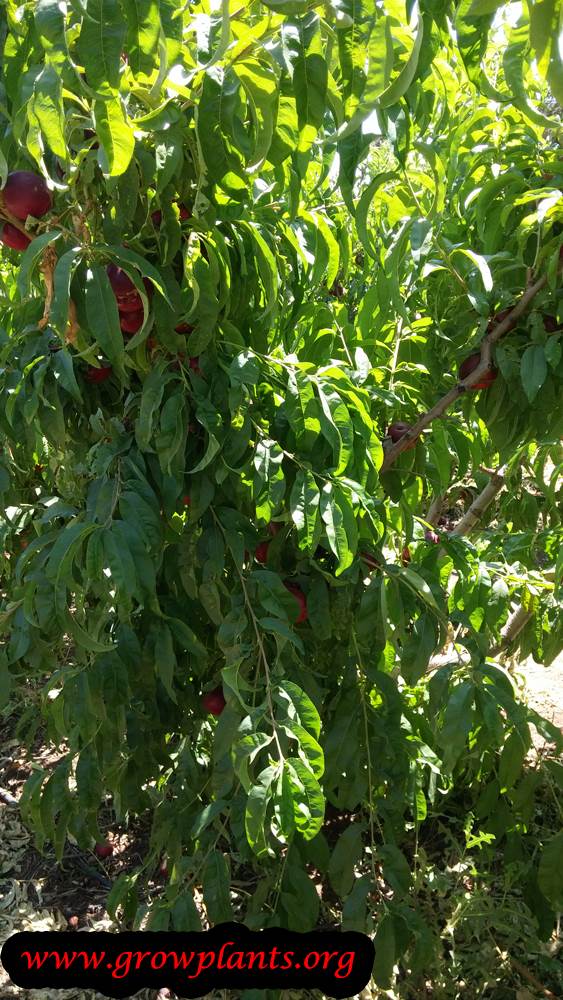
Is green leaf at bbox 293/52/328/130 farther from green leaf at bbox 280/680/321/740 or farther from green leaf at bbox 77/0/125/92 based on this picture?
green leaf at bbox 280/680/321/740

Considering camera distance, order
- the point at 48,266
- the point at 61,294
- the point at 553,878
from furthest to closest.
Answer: the point at 553,878, the point at 48,266, the point at 61,294

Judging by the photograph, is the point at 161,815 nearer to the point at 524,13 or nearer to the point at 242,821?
the point at 242,821

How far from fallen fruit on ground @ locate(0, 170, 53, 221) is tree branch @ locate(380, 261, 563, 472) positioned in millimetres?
820

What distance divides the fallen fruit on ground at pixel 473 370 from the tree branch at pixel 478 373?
0.03 meters

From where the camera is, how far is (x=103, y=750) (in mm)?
1545

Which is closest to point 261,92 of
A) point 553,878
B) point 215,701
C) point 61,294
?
point 61,294

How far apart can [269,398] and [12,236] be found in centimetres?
49

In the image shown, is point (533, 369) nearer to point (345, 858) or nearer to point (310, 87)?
point (310, 87)

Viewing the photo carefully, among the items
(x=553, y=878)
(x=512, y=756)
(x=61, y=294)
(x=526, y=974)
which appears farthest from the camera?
(x=526, y=974)

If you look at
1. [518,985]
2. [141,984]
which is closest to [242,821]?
[141,984]

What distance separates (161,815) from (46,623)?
785mm

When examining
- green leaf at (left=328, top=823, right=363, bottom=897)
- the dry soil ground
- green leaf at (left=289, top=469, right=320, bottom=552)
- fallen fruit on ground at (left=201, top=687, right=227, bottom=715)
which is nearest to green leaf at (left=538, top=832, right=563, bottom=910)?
green leaf at (left=328, top=823, right=363, bottom=897)

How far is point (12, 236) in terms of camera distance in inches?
47.4

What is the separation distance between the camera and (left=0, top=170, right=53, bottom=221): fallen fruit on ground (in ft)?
3.61
